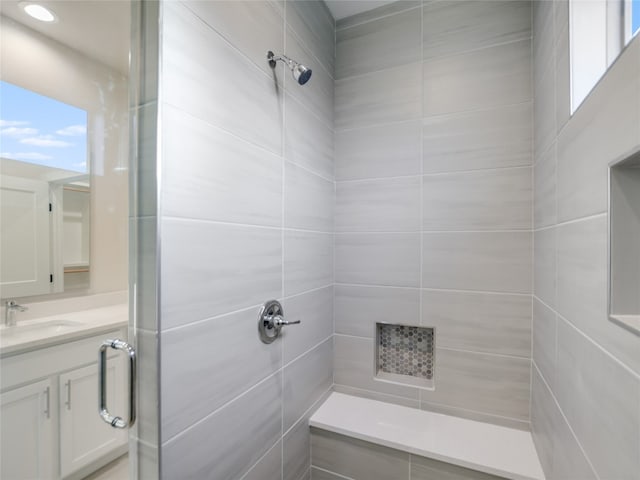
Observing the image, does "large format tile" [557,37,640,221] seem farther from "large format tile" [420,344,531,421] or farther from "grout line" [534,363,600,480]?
"large format tile" [420,344,531,421]

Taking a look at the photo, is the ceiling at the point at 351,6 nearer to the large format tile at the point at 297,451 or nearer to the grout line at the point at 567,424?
the grout line at the point at 567,424

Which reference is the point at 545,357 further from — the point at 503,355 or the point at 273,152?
the point at 273,152

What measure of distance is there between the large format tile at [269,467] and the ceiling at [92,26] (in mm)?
1361

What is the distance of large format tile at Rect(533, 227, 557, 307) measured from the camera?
1.10 metres

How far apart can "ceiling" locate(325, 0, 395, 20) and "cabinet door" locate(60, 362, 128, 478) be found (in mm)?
1929

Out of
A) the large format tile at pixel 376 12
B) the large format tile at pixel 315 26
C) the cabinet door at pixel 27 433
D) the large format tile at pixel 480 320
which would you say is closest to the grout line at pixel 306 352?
the large format tile at pixel 480 320

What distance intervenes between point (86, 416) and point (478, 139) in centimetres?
184

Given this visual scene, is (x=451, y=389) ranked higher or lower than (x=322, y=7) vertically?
lower

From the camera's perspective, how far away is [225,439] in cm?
101

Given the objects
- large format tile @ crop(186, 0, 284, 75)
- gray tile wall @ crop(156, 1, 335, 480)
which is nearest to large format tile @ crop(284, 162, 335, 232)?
gray tile wall @ crop(156, 1, 335, 480)

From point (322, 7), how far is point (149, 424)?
1984 mm

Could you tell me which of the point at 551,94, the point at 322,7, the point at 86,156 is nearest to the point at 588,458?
the point at 551,94

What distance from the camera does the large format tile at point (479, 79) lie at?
1.46 meters

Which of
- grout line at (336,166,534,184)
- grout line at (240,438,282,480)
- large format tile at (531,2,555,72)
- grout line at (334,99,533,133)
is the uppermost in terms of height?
large format tile at (531,2,555,72)
